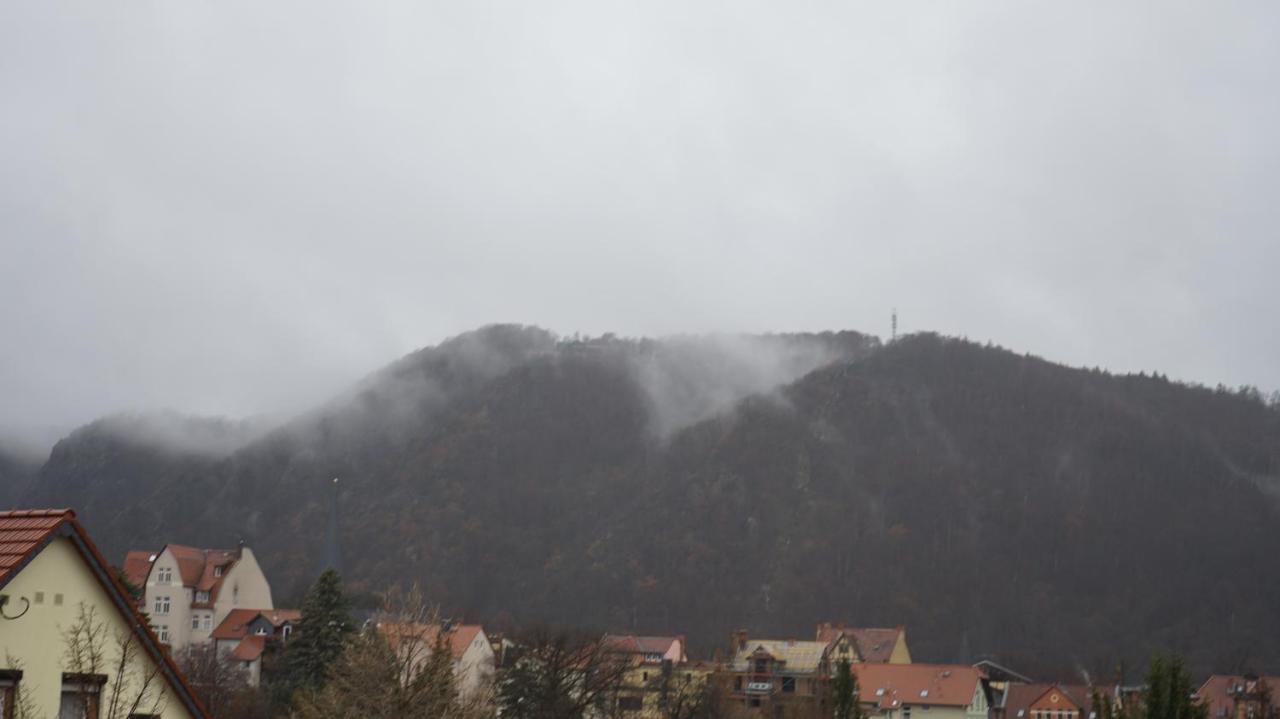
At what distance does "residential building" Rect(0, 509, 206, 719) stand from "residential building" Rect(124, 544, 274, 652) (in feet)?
276

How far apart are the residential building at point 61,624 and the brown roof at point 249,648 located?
74456mm

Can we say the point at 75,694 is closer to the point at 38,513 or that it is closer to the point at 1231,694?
the point at 38,513

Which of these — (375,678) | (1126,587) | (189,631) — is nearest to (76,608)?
(375,678)

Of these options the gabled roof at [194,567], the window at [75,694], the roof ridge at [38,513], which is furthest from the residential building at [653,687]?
the roof ridge at [38,513]

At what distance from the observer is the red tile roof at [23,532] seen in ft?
41.2

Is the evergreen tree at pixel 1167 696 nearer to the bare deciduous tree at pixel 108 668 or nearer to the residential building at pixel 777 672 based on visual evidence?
the bare deciduous tree at pixel 108 668

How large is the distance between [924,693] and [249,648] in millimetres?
49664

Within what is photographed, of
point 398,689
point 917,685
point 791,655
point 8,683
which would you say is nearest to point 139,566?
point 791,655

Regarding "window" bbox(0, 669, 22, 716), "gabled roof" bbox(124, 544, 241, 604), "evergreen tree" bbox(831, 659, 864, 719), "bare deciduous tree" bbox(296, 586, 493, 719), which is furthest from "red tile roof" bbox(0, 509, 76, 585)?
"gabled roof" bbox(124, 544, 241, 604)

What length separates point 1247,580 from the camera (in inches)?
7407

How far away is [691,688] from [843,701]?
1056 centimetres

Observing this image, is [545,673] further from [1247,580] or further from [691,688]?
[1247,580]

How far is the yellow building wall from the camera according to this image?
41.8ft

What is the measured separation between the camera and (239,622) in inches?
3716
